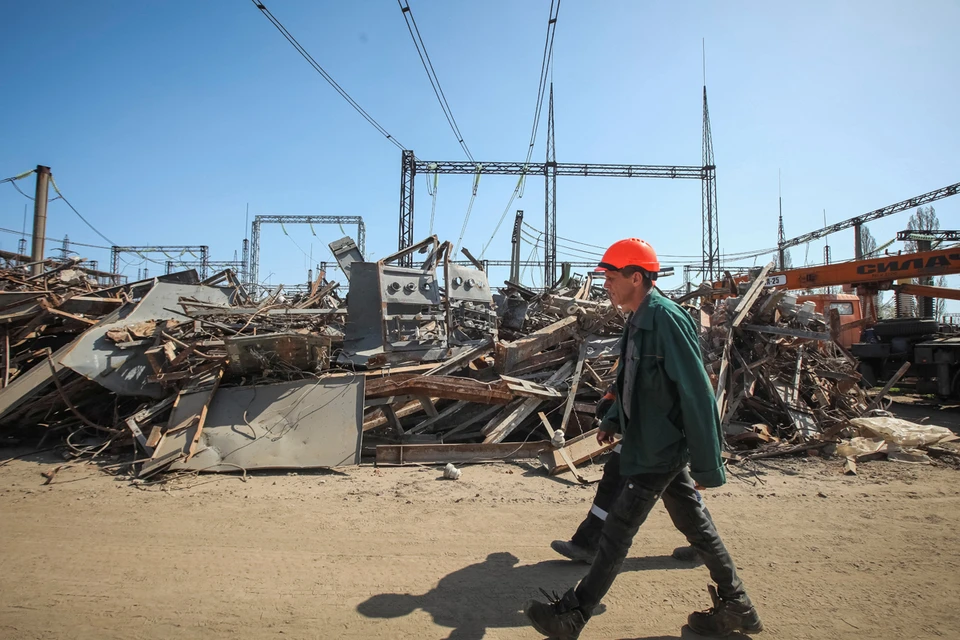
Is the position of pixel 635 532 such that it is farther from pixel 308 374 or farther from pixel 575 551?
pixel 308 374

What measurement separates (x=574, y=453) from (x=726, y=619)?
3.14m

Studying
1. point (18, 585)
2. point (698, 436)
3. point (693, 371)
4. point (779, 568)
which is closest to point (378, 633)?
point (698, 436)

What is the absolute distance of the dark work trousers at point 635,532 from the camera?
2.42 m

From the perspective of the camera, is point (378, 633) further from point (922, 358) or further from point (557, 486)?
point (922, 358)

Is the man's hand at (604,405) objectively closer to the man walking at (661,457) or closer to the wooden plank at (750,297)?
the man walking at (661,457)

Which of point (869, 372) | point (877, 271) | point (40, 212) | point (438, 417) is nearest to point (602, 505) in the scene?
point (438, 417)

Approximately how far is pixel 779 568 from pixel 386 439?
14.7 ft

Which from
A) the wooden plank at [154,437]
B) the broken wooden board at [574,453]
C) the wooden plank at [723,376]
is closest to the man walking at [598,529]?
the broken wooden board at [574,453]

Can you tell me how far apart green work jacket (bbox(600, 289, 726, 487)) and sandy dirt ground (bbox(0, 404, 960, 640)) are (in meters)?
1.00

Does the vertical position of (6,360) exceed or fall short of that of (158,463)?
it exceeds it

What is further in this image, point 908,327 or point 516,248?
point 516,248

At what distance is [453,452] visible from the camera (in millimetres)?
5836

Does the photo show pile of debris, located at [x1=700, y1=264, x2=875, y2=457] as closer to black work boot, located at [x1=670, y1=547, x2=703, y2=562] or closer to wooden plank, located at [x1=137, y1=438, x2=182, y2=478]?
black work boot, located at [x1=670, y1=547, x2=703, y2=562]

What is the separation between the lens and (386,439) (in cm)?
645
